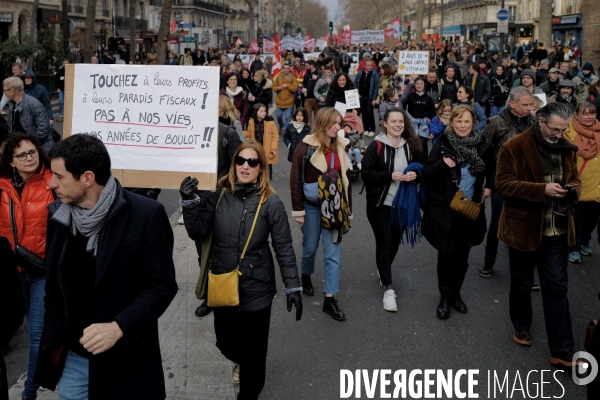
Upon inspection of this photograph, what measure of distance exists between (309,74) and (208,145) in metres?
14.0

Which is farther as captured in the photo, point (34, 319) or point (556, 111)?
point (556, 111)

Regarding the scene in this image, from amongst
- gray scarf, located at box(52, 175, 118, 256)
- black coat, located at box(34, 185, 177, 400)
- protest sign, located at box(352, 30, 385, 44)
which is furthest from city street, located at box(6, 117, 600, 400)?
protest sign, located at box(352, 30, 385, 44)

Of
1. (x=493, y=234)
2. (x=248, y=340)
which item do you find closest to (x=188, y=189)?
(x=248, y=340)

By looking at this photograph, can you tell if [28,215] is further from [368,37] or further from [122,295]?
[368,37]

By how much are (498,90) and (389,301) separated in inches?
453

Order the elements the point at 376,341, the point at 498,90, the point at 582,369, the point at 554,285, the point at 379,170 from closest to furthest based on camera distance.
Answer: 1. the point at 582,369
2. the point at 554,285
3. the point at 376,341
4. the point at 379,170
5. the point at 498,90

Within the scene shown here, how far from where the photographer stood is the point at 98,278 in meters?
2.85

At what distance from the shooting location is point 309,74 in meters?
18.1

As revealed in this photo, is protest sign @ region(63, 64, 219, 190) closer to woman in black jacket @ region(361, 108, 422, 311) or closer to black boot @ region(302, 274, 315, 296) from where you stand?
woman in black jacket @ region(361, 108, 422, 311)

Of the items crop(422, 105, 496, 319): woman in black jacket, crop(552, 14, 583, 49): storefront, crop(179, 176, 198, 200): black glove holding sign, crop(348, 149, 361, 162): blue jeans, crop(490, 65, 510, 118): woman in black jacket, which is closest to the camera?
crop(179, 176, 198, 200): black glove holding sign

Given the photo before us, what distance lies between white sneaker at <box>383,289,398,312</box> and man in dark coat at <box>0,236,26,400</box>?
3.59 m

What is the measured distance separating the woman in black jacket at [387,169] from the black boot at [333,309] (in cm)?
45

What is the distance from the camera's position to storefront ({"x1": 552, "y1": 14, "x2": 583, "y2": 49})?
44656 mm

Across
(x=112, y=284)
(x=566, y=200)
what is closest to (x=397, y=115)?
(x=566, y=200)
